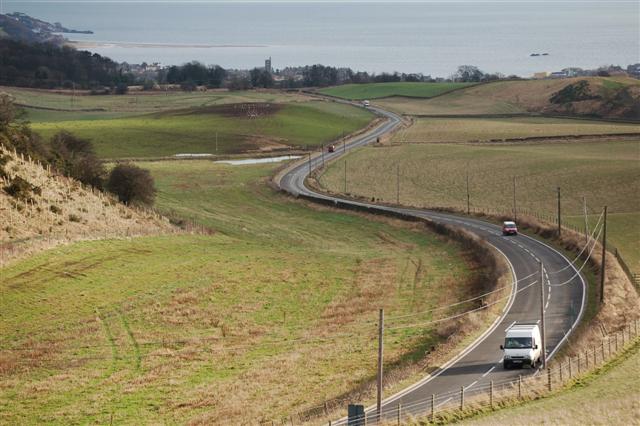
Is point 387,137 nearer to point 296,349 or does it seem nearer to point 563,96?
point 563,96

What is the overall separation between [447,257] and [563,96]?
4458 inches

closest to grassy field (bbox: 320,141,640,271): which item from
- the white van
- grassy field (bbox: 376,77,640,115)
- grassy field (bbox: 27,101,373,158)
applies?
grassy field (bbox: 27,101,373,158)

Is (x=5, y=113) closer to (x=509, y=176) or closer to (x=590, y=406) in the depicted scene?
(x=509, y=176)

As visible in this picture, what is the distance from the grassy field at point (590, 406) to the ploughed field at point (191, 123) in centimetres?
9169

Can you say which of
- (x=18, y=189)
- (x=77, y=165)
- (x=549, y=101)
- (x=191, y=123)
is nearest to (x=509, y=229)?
(x=77, y=165)

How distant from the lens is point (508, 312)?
49.1m

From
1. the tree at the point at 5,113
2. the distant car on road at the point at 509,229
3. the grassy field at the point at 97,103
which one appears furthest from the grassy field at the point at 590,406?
the grassy field at the point at 97,103

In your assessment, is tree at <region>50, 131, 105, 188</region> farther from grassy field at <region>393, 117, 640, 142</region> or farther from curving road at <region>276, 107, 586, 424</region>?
grassy field at <region>393, 117, 640, 142</region>

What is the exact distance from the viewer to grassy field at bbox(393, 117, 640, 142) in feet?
444

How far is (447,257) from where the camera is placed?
6750 cm

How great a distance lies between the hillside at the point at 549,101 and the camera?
529ft

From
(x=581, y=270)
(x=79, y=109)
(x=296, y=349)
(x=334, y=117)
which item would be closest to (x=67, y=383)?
(x=296, y=349)

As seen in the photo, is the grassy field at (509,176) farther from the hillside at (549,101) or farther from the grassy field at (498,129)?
the hillside at (549,101)

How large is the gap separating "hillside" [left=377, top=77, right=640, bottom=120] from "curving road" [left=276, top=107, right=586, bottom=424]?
275 feet
